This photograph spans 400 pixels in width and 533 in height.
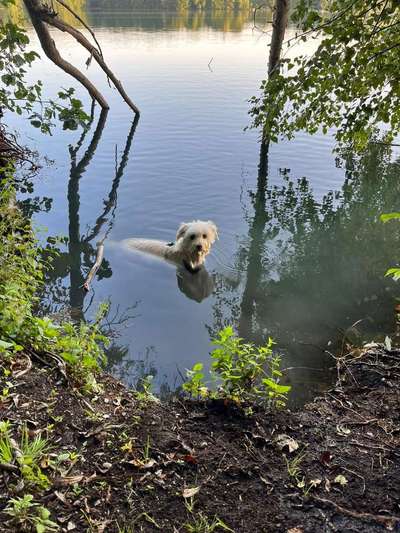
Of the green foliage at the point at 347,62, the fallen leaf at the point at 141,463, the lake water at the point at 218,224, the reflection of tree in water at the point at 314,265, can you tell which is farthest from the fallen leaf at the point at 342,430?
the green foliage at the point at 347,62

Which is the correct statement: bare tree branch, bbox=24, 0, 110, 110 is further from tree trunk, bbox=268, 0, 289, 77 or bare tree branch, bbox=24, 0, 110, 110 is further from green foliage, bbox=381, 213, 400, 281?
green foliage, bbox=381, 213, 400, 281

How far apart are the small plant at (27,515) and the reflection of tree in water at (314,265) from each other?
3989mm

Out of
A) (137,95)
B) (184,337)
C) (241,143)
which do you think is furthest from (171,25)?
(184,337)

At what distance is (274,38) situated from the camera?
39.7ft

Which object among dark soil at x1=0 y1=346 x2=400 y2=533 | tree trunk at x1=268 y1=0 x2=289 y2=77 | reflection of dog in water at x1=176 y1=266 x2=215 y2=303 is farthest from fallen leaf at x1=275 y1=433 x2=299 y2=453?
tree trunk at x1=268 y1=0 x2=289 y2=77

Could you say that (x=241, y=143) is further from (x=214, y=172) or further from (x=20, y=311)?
(x=20, y=311)

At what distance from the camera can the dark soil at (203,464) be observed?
8.26 ft

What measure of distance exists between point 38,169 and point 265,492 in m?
11.9

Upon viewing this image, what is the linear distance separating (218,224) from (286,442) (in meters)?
7.08

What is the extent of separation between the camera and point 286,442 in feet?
11.0

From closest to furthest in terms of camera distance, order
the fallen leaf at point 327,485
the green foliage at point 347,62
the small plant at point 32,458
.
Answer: the small plant at point 32,458 → the fallen leaf at point 327,485 → the green foliage at point 347,62

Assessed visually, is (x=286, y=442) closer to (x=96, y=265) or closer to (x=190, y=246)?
(x=190, y=246)

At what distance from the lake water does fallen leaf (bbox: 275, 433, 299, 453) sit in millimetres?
1469

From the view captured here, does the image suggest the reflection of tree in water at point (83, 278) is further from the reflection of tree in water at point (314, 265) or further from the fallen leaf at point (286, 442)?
the fallen leaf at point (286, 442)
